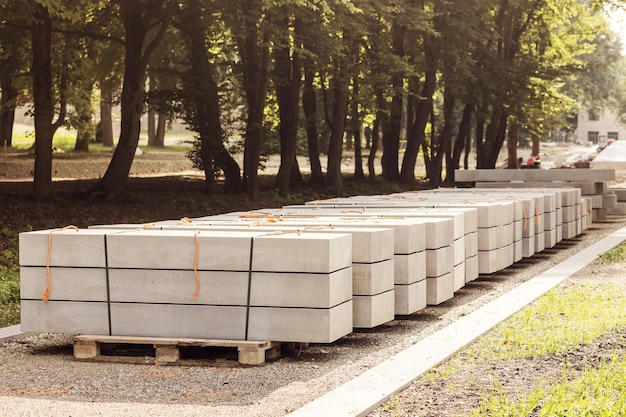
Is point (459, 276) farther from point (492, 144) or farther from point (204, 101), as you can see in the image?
point (492, 144)

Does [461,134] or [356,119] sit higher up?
[356,119]

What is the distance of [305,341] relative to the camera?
1067 cm

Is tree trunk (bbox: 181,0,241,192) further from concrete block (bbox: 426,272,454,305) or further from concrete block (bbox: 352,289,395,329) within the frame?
concrete block (bbox: 352,289,395,329)

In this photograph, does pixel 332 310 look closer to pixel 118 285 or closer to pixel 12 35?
pixel 118 285

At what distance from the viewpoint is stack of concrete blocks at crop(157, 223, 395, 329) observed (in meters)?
11.7

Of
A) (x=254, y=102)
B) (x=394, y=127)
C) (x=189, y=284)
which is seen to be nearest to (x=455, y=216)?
(x=189, y=284)

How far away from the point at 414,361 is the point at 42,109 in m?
18.0

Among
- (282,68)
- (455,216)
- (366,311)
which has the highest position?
(282,68)

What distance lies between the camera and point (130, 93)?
2902 cm

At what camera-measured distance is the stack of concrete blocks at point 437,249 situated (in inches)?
545

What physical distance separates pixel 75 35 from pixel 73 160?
1606 cm

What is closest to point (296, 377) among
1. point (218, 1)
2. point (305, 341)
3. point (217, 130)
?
point (305, 341)

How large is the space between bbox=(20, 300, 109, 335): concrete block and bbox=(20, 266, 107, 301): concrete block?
2.5 inches

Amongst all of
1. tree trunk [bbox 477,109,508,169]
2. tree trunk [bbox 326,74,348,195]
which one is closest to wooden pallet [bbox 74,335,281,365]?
tree trunk [bbox 326,74,348,195]
